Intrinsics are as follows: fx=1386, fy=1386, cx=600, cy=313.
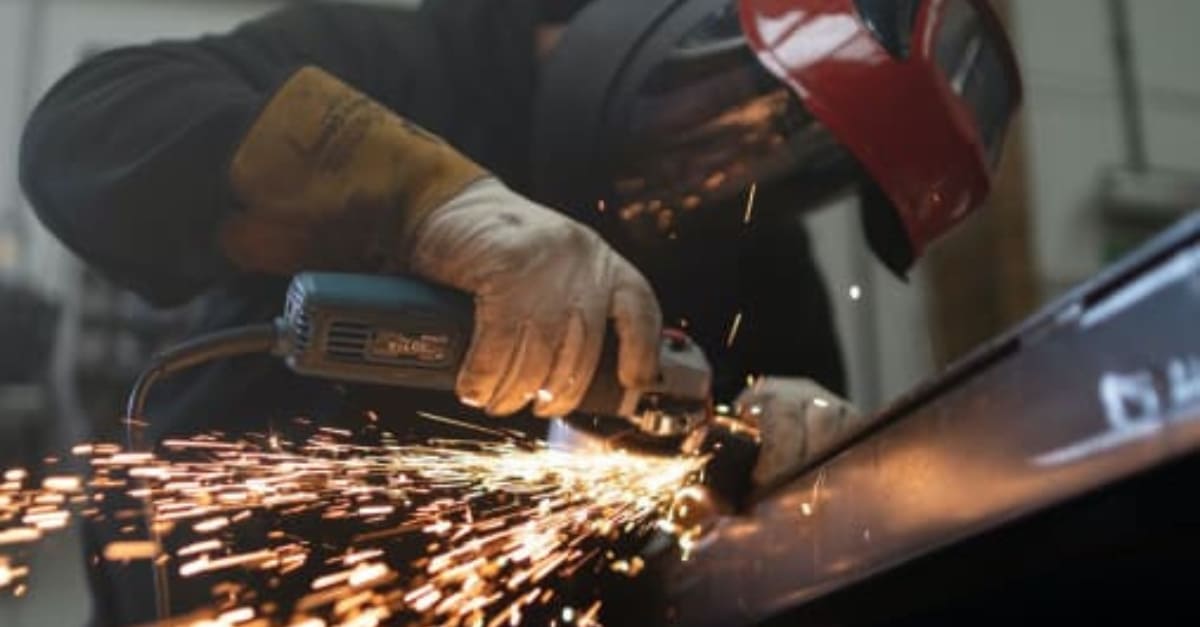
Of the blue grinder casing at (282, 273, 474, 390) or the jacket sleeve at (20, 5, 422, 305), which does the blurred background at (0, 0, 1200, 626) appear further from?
the blue grinder casing at (282, 273, 474, 390)

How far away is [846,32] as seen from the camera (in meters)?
0.85

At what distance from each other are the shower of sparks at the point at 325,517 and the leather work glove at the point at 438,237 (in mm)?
70

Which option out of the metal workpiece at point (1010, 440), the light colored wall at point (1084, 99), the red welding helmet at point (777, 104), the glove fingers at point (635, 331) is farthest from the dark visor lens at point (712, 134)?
the light colored wall at point (1084, 99)

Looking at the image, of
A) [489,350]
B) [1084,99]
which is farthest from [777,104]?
[1084,99]

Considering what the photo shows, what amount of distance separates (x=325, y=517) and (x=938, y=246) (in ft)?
1.60

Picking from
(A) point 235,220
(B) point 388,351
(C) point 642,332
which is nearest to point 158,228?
(A) point 235,220

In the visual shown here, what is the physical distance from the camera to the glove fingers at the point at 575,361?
2.56 feet

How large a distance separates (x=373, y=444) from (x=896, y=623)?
32cm

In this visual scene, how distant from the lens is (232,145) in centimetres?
78

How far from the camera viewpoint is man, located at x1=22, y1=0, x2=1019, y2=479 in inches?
30.8

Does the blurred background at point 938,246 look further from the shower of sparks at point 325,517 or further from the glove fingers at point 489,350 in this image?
the glove fingers at point 489,350

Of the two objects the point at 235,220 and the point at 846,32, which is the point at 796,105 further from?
the point at 235,220

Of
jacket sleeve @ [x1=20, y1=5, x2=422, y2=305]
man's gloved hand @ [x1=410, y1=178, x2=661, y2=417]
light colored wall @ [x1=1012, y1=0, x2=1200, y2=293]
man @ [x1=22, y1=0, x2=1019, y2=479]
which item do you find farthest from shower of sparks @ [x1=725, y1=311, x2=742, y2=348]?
light colored wall @ [x1=1012, y1=0, x2=1200, y2=293]

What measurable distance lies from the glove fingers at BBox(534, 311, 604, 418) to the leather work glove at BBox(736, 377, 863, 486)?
0.43 ft
